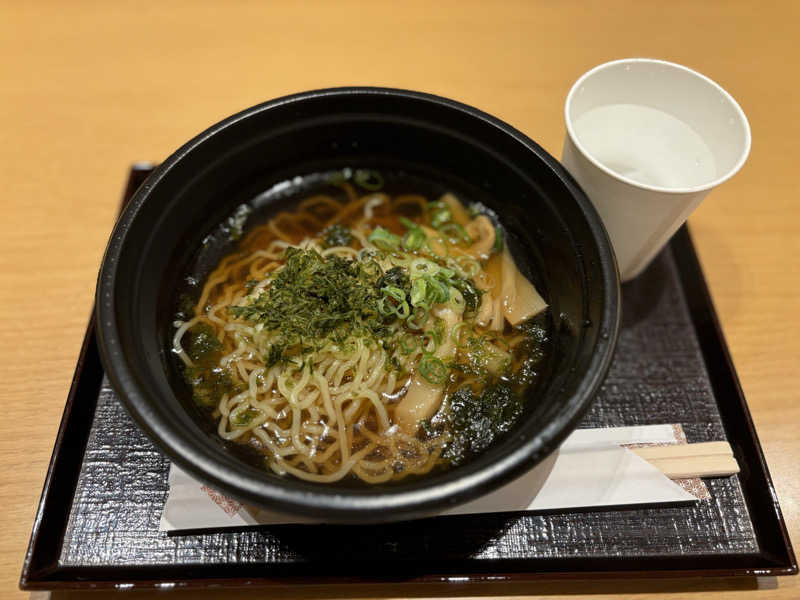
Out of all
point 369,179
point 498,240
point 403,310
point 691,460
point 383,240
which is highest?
point 369,179

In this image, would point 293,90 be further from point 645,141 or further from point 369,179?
point 645,141

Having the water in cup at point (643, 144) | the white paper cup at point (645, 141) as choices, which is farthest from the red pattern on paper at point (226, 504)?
the water in cup at point (643, 144)

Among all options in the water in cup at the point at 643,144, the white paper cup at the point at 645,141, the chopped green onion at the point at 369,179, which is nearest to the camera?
the white paper cup at the point at 645,141

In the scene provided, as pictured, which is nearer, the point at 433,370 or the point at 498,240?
the point at 433,370

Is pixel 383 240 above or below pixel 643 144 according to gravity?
below

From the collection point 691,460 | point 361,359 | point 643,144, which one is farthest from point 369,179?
point 691,460

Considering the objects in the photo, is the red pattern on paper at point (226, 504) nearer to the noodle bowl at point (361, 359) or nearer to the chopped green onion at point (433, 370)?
the noodle bowl at point (361, 359)
